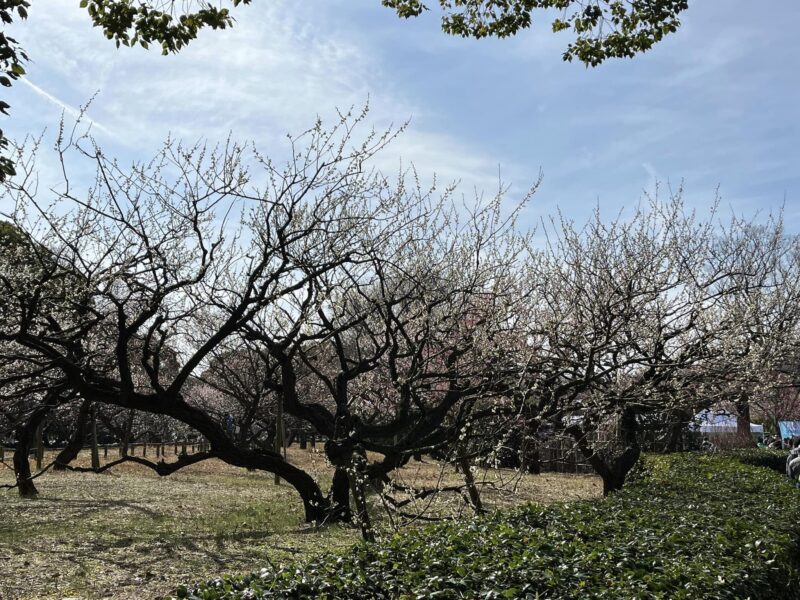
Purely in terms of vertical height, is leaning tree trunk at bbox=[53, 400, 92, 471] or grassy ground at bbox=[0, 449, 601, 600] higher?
leaning tree trunk at bbox=[53, 400, 92, 471]

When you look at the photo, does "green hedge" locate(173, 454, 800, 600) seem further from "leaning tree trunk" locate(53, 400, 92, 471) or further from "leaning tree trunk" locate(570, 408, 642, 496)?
"leaning tree trunk" locate(53, 400, 92, 471)

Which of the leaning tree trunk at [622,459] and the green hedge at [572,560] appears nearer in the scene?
the green hedge at [572,560]

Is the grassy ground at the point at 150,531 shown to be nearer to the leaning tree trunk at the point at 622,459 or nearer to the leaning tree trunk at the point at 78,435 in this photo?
the leaning tree trunk at the point at 78,435

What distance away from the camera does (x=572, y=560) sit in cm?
380

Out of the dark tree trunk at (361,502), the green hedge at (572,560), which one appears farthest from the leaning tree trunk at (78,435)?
the green hedge at (572,560)

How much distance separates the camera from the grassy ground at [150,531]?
6863 mm

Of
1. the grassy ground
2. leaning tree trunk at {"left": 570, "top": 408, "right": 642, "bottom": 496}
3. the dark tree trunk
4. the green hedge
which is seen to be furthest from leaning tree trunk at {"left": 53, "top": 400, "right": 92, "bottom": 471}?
the green hedge

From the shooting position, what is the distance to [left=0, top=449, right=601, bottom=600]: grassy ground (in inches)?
270

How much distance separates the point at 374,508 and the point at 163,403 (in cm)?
492

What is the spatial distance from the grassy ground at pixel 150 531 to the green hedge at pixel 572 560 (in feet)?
2.13

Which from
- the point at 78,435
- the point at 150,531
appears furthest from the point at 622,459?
the point at 78,435

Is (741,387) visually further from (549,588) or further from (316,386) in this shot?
Result: (316,386)

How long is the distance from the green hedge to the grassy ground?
65 centimetres

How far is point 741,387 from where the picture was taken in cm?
1248
